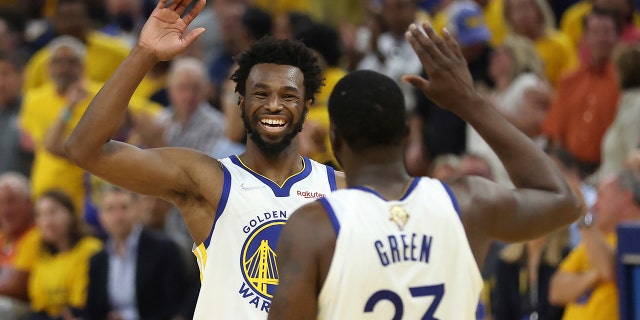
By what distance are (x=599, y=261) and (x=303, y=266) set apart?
3927mm

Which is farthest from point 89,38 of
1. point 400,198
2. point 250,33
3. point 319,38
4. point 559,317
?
point 400,198

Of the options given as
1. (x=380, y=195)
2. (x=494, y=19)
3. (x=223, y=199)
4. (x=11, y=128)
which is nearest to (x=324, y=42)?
(x=494, y=19)

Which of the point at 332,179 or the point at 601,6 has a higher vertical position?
the point at 601,6

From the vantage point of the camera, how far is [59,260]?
927 cm

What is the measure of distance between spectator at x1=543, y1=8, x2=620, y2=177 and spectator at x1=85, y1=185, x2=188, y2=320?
3262 mm

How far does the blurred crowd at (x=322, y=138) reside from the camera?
7.88 metres

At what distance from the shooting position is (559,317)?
783cm

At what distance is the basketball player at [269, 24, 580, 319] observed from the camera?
3.61 m

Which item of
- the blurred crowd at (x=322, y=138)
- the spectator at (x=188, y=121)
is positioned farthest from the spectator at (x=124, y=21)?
the spectator at (x=188, y=121)

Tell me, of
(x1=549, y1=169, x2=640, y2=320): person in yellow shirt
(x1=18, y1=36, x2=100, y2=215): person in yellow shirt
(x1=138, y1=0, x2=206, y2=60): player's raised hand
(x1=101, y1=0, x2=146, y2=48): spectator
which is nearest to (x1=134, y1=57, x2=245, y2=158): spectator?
(x1=18, y1=36, x2=100, y2=215): person in yellow shirt

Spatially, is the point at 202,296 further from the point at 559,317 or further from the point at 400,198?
the point at 559,317

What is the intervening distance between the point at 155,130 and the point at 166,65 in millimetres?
1824

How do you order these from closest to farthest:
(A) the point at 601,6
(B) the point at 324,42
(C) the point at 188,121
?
(B) the point at 324,42 → (A) the point at 601,6 → (C) the point at 188,121

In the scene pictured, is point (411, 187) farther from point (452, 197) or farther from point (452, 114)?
point (452, 114)
